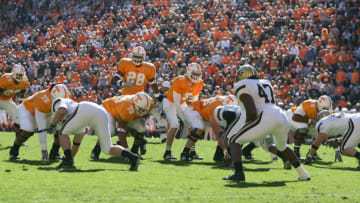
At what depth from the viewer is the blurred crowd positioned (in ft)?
67.4

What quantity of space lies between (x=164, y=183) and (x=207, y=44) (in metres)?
17.7

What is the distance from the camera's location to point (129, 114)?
37.3ft

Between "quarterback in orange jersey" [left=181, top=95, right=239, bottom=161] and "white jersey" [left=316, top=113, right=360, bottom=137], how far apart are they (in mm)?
1961

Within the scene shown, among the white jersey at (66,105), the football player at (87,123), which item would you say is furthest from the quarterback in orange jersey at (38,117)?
the football player at (87,123)

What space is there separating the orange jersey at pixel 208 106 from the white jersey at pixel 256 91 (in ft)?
10.8

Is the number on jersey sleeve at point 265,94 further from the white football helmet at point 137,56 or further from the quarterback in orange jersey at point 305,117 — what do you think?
the white football helmet at point 137,56

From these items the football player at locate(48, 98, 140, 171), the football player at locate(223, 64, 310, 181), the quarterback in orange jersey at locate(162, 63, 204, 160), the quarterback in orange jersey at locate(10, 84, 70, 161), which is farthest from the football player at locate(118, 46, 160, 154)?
the football player at locate(223, 64, 310, 181)

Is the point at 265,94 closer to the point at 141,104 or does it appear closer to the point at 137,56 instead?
the point at 141,104

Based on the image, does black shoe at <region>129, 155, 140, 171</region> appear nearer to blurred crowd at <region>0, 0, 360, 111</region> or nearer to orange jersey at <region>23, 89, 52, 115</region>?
orange jersey at <region>23, 89, 52, 115</region>

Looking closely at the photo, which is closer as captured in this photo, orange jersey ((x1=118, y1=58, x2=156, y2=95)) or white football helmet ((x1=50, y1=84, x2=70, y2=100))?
white football helmet ((x1=50, y1=84, x2=70, y2=100))

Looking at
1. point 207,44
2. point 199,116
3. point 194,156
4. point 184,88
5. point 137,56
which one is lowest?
point 194,156

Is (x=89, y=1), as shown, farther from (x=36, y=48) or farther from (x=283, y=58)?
(x=283, y=58)

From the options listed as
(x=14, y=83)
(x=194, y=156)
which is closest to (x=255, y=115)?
(x=194, y=156)

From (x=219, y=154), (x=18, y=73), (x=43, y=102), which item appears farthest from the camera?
(x=18, y=73)
